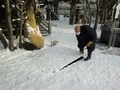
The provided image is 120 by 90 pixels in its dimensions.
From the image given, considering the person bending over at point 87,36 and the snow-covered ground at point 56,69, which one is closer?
the snow-covered ground at point 56,69

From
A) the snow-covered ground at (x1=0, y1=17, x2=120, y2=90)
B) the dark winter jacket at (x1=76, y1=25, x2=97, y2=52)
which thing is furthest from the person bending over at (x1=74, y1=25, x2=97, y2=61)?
the snow-covered ground at (x1=0, y1=17, x2=120, y2=90)

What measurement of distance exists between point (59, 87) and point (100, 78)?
3.78 ft

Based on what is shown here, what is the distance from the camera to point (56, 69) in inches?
186

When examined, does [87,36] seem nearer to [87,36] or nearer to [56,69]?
[87,36]

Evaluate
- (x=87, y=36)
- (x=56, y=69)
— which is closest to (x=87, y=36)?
(x=87, y=36)

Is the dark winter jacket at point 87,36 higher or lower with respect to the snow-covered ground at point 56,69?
higher

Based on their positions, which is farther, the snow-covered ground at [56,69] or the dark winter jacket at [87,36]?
the dark winter jacket at [87,36]

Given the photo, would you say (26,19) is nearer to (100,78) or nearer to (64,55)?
(64,55)

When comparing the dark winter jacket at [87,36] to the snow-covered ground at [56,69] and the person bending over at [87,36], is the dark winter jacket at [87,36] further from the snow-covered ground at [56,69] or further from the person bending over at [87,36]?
the snow-covered ground at [56,69]

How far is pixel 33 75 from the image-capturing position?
436 cm

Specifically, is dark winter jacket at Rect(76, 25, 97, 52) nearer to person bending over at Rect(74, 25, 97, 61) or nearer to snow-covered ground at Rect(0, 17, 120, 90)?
person bending over at Rect(74, 25, 97, 61)

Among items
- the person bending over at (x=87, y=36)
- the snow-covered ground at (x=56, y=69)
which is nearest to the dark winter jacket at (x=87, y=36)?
the person bending over at (x=87, y=36)

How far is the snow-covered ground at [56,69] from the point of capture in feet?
12.8

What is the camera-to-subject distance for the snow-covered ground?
3.90 m
